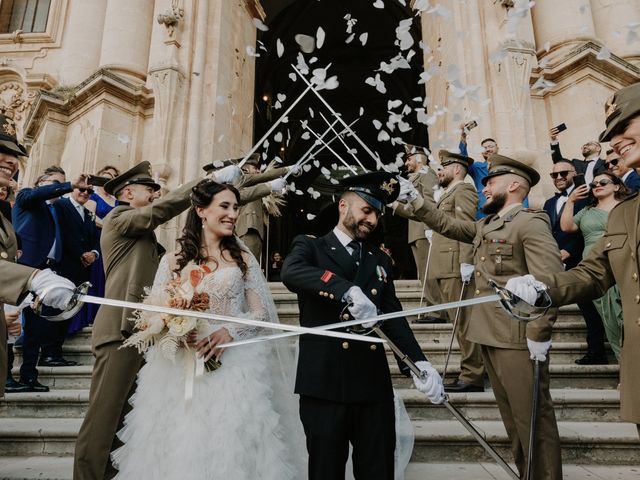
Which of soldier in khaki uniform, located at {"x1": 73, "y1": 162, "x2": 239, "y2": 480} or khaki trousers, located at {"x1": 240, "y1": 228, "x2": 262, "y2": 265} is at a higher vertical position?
khaki trousers, located at {"x1": 240, "y1": 228, "x2": 262, "y2": 265}

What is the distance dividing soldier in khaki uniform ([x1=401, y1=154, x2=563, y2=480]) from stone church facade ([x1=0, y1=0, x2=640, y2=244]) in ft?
15.2

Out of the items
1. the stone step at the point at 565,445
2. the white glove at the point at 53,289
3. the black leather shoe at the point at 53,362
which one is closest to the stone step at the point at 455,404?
the stone step at the point at 565,445

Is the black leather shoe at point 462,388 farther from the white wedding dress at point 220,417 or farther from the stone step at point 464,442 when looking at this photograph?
the white wedding dress at point 220,417

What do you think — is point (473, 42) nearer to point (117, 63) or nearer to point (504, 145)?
point (504, 145)

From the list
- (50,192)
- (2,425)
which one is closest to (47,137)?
(50,192)

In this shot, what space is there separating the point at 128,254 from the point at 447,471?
292 cm

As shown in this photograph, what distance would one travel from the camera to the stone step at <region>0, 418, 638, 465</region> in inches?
128

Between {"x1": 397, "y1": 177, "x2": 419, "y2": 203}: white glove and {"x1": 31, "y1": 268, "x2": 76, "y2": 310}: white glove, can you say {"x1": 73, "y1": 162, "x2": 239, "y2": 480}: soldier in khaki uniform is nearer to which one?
{"x1": 31, "y1": 268, "x2": 76, "y2": 310}: white glove

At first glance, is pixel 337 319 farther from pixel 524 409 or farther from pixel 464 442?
pixel 464 442

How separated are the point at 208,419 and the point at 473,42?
27.0 feet

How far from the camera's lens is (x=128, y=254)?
3.27 meters

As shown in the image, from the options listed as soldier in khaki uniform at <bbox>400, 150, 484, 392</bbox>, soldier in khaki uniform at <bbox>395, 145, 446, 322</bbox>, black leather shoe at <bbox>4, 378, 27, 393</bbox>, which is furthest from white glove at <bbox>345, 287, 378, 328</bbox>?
soldier in khaki uniform at <bbox>395, 145, 446, 322</bbox>

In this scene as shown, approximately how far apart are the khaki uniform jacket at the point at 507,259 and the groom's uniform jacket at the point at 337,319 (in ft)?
2.70

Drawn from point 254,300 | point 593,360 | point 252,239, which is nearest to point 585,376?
point 593,360
